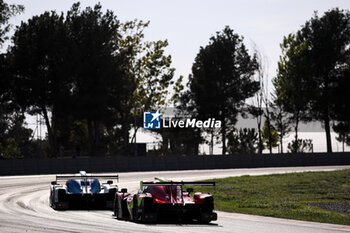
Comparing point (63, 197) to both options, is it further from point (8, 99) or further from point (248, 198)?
point (8, 99)

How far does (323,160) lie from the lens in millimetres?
63281

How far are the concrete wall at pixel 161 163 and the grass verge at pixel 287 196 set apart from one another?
1739cm

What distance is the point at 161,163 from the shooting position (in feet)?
189

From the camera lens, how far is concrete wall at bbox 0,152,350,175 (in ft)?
169

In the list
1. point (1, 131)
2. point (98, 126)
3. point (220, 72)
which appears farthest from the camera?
point (1, 131)

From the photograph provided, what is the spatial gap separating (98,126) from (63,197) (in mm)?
46525

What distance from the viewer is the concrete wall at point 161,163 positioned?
51.6 meters

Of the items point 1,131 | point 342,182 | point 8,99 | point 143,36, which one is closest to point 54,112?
point 8,99

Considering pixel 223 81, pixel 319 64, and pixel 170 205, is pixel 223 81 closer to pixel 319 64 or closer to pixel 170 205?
pixel 319 64

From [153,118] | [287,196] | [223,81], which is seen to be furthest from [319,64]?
[287,196]

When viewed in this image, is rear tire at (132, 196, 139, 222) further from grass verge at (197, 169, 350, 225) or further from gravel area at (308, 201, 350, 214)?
gravel area at (308, 201, 350, 214)

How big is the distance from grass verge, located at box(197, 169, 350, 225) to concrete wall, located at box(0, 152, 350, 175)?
57.1 ft

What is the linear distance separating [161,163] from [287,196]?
30.3 meters

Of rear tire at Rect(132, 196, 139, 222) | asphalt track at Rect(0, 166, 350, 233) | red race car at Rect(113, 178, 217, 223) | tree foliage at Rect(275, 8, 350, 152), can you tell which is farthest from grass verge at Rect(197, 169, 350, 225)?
tree foliage at Rect(275, 8, 350, 152)
